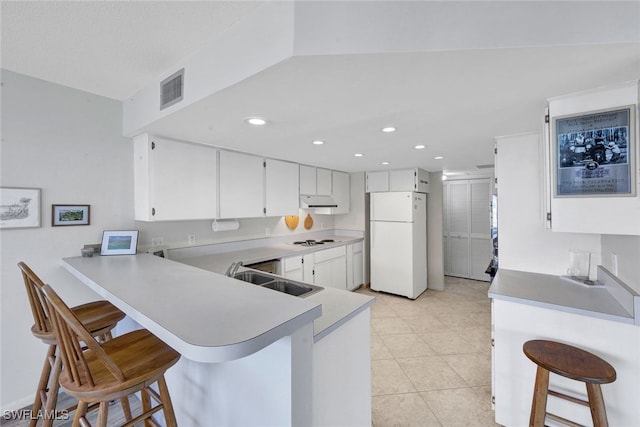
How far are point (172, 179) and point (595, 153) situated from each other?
290 cm

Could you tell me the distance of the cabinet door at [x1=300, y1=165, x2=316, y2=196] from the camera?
12.1 ft

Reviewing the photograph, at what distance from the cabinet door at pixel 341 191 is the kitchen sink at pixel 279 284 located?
2.25 m

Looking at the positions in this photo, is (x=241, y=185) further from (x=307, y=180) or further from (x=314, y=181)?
(x=314, y=181)

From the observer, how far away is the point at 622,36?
0.90 metres

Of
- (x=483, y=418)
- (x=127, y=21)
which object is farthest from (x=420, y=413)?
(x=127, y=21)

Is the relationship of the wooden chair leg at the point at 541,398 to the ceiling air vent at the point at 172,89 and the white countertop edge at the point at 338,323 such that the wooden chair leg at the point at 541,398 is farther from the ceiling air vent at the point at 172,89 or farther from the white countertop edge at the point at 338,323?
the ceiling air vent at the point at 172,89

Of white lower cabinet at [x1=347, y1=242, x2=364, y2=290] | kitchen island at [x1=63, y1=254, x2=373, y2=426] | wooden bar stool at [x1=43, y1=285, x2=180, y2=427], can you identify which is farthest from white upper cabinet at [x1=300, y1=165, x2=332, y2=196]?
wooden bar stool at [x1=43, y1=285, x2=180, y2=427]

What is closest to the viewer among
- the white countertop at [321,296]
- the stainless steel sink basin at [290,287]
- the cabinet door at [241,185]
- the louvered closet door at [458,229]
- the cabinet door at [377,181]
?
the white countertop at [321,296]

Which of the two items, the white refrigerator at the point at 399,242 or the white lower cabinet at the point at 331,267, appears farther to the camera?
the white refrigerator at the point at 399,242

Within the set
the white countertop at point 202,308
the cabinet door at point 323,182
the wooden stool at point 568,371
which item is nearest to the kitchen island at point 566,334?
the wooden stool at point 568,371

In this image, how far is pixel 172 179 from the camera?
89.1 inches

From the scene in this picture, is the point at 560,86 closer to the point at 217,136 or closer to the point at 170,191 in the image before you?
the point at 217,136

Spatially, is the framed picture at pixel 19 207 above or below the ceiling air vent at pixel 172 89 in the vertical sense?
below

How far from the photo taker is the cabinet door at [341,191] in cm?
436
